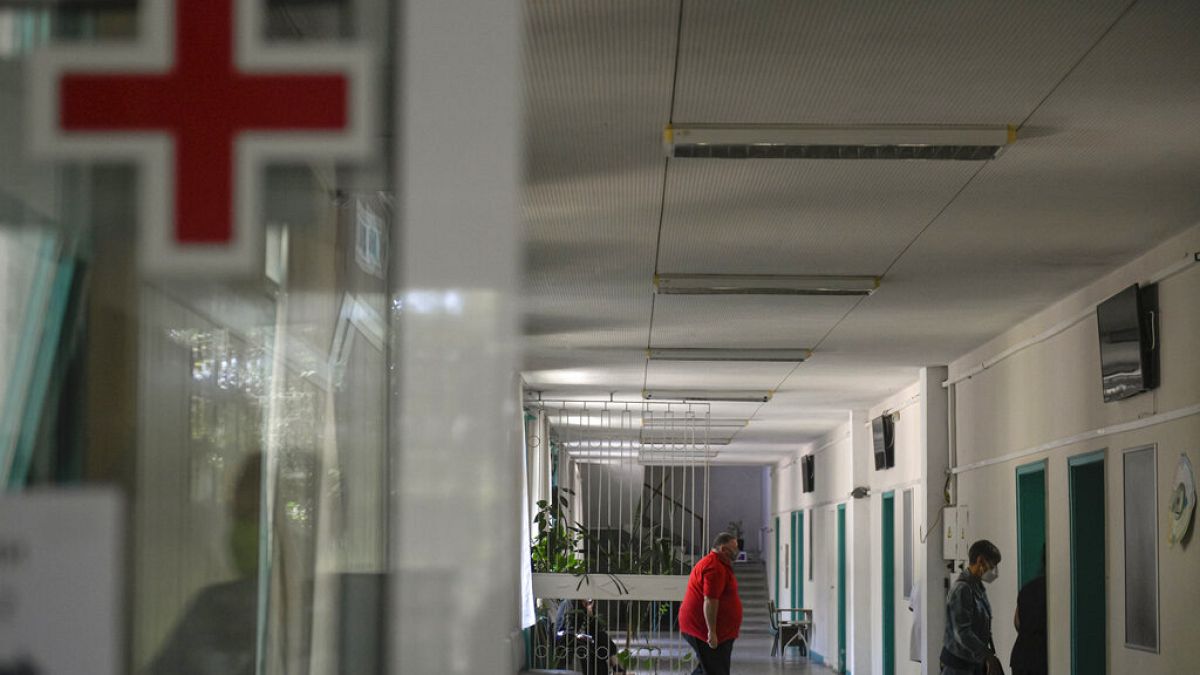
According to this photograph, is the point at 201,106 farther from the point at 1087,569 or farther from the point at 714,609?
the point at 714,609

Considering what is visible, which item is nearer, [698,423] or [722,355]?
[722,355]

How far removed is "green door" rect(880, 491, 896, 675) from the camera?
1372 centimetres

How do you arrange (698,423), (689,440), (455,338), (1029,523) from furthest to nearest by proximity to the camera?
(689,440) → (698,423) → (1029,523) → (455,338)

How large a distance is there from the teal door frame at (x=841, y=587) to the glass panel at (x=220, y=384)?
52.1ft

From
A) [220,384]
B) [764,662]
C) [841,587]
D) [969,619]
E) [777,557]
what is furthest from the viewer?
[777,557]

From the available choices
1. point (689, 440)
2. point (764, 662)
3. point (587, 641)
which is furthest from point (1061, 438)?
point (689, 440)

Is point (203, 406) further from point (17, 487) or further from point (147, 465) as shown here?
point (17, 487)

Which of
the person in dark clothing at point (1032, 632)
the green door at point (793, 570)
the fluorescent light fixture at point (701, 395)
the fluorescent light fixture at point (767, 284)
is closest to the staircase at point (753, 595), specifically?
the green door at point (793, 570)

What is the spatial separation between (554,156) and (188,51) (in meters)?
4.04

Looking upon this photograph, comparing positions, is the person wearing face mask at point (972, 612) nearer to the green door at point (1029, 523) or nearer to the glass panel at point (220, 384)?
the green door at point (1029, 523)

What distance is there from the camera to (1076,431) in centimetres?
786

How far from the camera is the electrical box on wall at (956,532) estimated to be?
10.5 meters

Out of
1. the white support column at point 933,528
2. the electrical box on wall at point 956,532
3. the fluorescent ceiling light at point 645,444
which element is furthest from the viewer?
the fluorescent ceiling light at point 645,444

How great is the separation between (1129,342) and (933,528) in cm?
466
